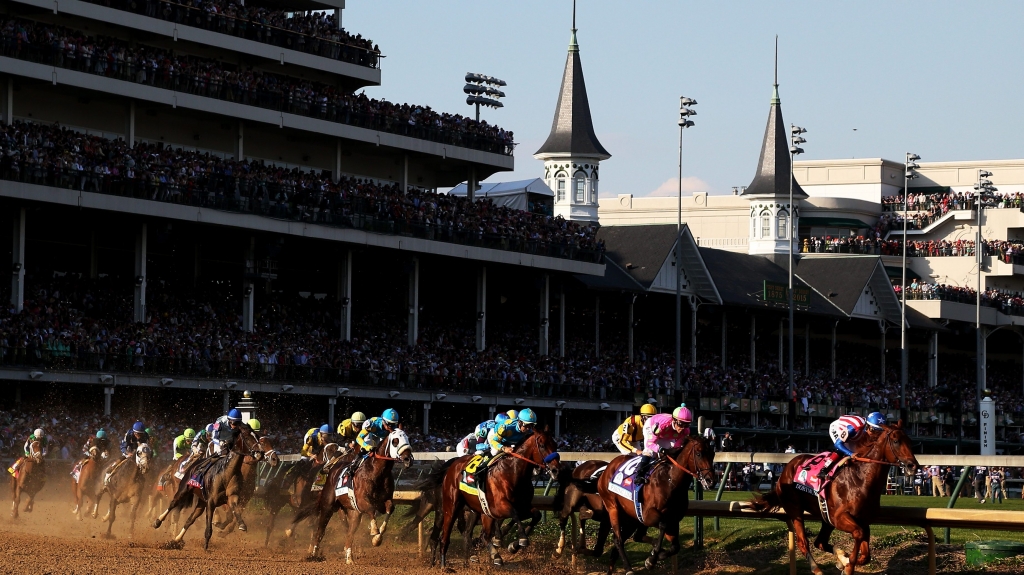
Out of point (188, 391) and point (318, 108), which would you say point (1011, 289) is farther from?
point (188, 391)

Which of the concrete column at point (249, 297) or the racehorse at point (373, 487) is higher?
the concrete column at point (249, 297)

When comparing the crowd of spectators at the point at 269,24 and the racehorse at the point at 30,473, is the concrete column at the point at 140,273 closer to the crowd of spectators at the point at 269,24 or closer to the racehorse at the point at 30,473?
the crowd of spectators at the point at 269,24

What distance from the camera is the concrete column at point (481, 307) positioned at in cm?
4572

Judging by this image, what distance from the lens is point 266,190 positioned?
4006 cm

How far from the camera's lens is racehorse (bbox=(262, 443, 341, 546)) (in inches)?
797

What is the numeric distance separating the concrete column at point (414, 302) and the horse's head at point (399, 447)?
26337 mm

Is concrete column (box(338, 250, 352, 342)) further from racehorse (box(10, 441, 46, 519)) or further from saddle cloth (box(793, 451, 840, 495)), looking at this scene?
saddle cloth (box(793, 451, 840, 495))

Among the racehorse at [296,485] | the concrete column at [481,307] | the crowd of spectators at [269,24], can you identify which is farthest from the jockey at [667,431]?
the concrete column at [481,307]

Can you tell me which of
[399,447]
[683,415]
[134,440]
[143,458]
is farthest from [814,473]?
[134,440]

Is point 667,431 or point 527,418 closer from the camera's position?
point 667,431

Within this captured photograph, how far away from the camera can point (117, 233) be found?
40031mm

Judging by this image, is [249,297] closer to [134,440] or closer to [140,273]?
[140,273]

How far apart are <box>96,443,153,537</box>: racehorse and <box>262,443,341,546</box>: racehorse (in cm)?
173

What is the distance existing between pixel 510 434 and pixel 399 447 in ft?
4.17
